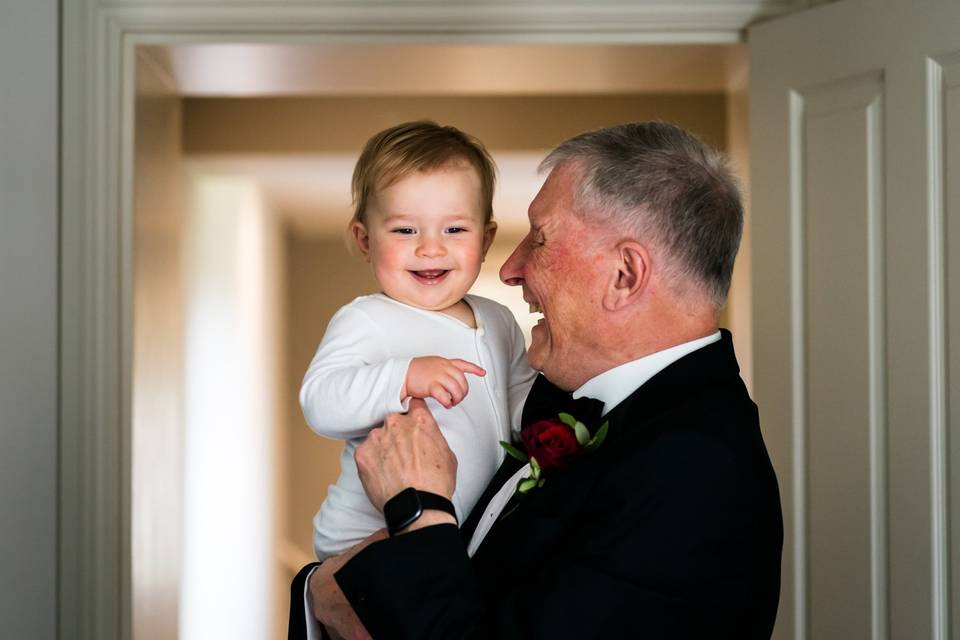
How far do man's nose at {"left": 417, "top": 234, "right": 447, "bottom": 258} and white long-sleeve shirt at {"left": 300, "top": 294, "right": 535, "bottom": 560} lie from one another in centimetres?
10

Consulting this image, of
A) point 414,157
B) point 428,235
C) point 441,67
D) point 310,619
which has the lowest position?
point 310,619

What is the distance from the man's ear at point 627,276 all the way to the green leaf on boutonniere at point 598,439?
0.18m

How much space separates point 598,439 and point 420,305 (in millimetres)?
461

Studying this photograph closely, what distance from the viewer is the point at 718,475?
50.9 inches

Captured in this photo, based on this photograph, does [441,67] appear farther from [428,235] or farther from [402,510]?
[402,510]

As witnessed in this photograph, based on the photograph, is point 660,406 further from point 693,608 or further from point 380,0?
point 380,0

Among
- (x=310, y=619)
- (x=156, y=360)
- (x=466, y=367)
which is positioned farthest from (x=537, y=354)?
(x=156, y=360)

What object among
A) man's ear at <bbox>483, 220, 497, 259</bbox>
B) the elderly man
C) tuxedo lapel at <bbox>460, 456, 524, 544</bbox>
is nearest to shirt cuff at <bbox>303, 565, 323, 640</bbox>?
the elderly man

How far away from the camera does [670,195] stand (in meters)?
1.44
